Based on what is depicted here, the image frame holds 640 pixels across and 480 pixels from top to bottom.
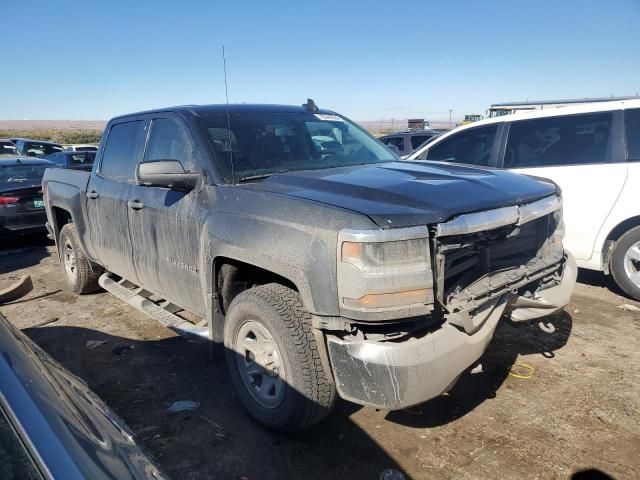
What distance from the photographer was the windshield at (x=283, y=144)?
11.5 ft

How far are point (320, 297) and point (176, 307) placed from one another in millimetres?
2207

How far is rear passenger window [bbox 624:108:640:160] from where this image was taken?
507 cm

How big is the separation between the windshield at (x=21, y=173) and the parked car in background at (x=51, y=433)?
28.5 ft

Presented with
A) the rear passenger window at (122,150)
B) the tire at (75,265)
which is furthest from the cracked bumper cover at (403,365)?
the tire at (75,265)

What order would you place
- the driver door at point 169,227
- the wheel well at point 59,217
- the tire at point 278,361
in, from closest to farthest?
1. the tire at point 278,361
2. the driver door at point 169,227
3. the wheel well at point 59,217

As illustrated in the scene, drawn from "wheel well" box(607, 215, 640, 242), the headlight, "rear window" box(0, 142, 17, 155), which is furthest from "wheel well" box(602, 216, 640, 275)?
"rear window" box(0, 142, 17, 155)

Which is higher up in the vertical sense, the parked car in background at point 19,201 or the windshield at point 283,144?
the windshield at point 283,144

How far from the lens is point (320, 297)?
251 centimetres

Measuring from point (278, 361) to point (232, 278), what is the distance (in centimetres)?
70

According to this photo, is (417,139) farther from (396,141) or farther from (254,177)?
(254,177)

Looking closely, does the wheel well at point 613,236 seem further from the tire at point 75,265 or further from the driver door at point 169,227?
the tire at point 75,265

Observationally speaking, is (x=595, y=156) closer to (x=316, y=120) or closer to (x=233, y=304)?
(x=316, y=120)

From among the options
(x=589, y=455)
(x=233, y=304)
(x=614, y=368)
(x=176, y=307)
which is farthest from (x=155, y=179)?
(x=614, y=368)

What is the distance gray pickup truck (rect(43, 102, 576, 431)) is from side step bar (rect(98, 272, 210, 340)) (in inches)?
0.8
